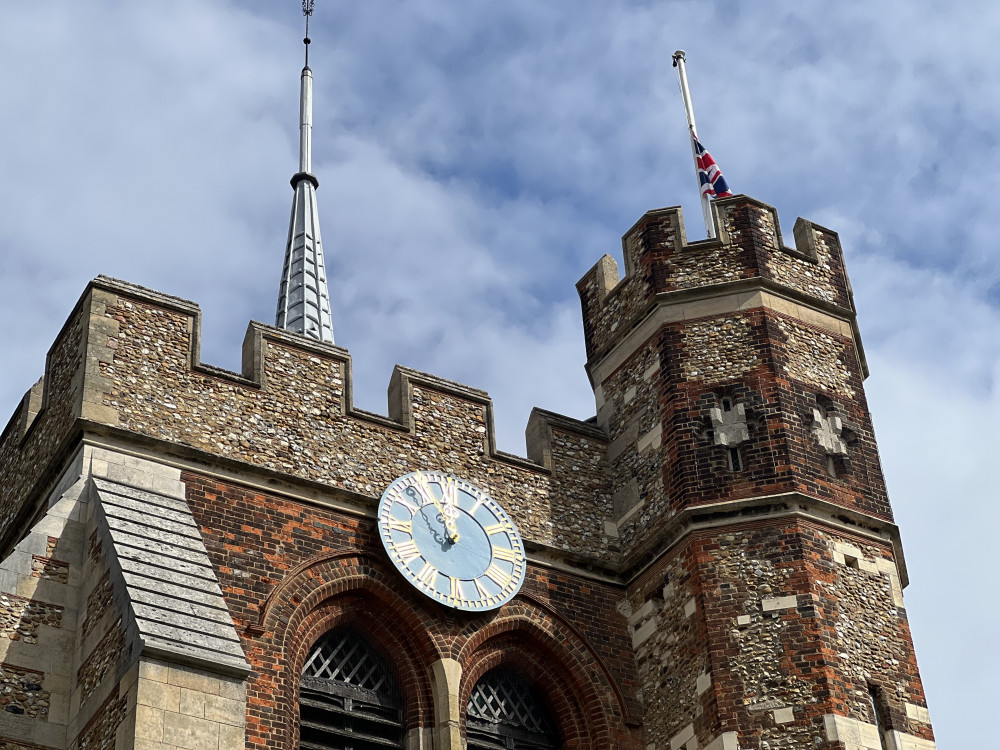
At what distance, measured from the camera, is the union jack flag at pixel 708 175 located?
28.4 m

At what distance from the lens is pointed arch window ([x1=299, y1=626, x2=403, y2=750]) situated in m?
20.3

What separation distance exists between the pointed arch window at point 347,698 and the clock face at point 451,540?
3.32ft

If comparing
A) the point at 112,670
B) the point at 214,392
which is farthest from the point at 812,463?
the point at 112,670

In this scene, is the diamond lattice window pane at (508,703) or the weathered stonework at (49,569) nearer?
the weathered stonework at (49,569)

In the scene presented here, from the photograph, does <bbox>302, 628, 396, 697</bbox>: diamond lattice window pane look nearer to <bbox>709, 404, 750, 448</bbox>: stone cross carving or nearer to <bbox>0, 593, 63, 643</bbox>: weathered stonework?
<bbox>0, 593, 63, 643</bbox>: weathered stonework

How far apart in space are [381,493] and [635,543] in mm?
3244

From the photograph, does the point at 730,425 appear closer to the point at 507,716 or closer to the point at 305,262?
the point at 507,716

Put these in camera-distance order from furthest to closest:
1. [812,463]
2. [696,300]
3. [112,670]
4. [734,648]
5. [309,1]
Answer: [309,1], [696,300], [812,463], [734,648], [112,670]

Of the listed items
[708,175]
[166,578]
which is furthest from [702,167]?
[166,578]

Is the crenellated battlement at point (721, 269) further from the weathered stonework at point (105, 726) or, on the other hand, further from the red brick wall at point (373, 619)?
the weathered stonework at point (105, 726)

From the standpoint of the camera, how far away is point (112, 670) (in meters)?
17.7

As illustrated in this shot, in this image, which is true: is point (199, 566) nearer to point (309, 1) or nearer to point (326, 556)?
point (326, 556)

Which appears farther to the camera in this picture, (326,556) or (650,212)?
(650,212)

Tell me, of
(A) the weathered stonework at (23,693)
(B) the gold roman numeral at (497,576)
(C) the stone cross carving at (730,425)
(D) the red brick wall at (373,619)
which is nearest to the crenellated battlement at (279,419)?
(D) the red brick wall at (373,619)
